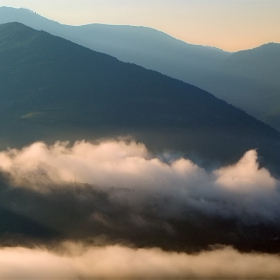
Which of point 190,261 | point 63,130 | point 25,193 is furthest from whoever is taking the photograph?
point 63,130

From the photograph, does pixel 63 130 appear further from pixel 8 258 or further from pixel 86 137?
pixel 8 258

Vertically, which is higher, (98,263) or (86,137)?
(86,137)

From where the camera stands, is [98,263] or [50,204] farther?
[50,204]

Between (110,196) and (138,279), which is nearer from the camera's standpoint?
(138,279)

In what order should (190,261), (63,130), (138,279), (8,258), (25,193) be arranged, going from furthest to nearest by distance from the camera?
(63,130), (25,193), (190,261), (138,279), (8,258)

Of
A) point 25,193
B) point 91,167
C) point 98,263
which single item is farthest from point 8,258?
point 91,167

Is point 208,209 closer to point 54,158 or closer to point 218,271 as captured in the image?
point 218,271

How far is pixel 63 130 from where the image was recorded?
19638cm

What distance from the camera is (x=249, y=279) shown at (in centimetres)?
12188

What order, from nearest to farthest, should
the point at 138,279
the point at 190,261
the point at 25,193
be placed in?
1. the point at 138,279
2. the point at 190,261
3. the point at 25,193

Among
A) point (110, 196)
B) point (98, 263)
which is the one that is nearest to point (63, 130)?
point (110, 196)

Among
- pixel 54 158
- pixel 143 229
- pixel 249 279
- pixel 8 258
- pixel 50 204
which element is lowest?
pixel 249 279

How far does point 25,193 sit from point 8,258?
44965 mm

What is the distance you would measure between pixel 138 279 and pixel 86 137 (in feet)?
309
